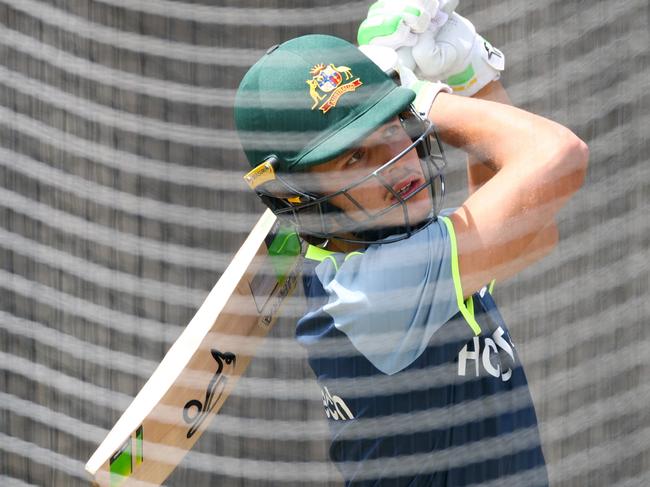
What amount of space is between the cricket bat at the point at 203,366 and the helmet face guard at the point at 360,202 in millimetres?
255

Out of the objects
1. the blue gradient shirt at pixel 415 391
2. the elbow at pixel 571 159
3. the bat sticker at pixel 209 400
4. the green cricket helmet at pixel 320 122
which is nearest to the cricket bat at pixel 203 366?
the bat sticker at pixel 209 400

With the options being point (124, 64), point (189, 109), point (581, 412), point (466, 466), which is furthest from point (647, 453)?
point (124, 64)

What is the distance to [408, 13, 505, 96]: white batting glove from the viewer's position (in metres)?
1.37

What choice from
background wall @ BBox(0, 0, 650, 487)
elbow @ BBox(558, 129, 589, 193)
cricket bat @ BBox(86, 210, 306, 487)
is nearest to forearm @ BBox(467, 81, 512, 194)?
elbow @ BBox(558, 129, 589, 193)

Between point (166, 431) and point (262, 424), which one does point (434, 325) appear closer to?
point (166, 431)

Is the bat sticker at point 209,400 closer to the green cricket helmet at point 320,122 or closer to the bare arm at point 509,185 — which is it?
the green cricket helmet at point 320,122

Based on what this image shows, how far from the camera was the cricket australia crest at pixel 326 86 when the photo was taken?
1.13m

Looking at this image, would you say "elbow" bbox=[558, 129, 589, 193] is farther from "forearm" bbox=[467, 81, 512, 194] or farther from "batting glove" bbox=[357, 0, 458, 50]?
"batting glove" bbox=[357, 0, 458, 50]

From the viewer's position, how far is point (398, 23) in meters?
1.35

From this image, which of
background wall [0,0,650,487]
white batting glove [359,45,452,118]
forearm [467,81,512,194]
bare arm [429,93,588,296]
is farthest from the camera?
background wall [0,0,650,487]

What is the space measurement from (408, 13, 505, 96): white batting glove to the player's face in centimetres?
25

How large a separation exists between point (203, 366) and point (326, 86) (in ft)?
1.49

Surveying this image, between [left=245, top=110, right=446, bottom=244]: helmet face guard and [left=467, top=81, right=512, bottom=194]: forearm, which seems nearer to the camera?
[left=245, top=110, right=446, bottom=244]: helmet face guard

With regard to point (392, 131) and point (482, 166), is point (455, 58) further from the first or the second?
point (392, 131)
